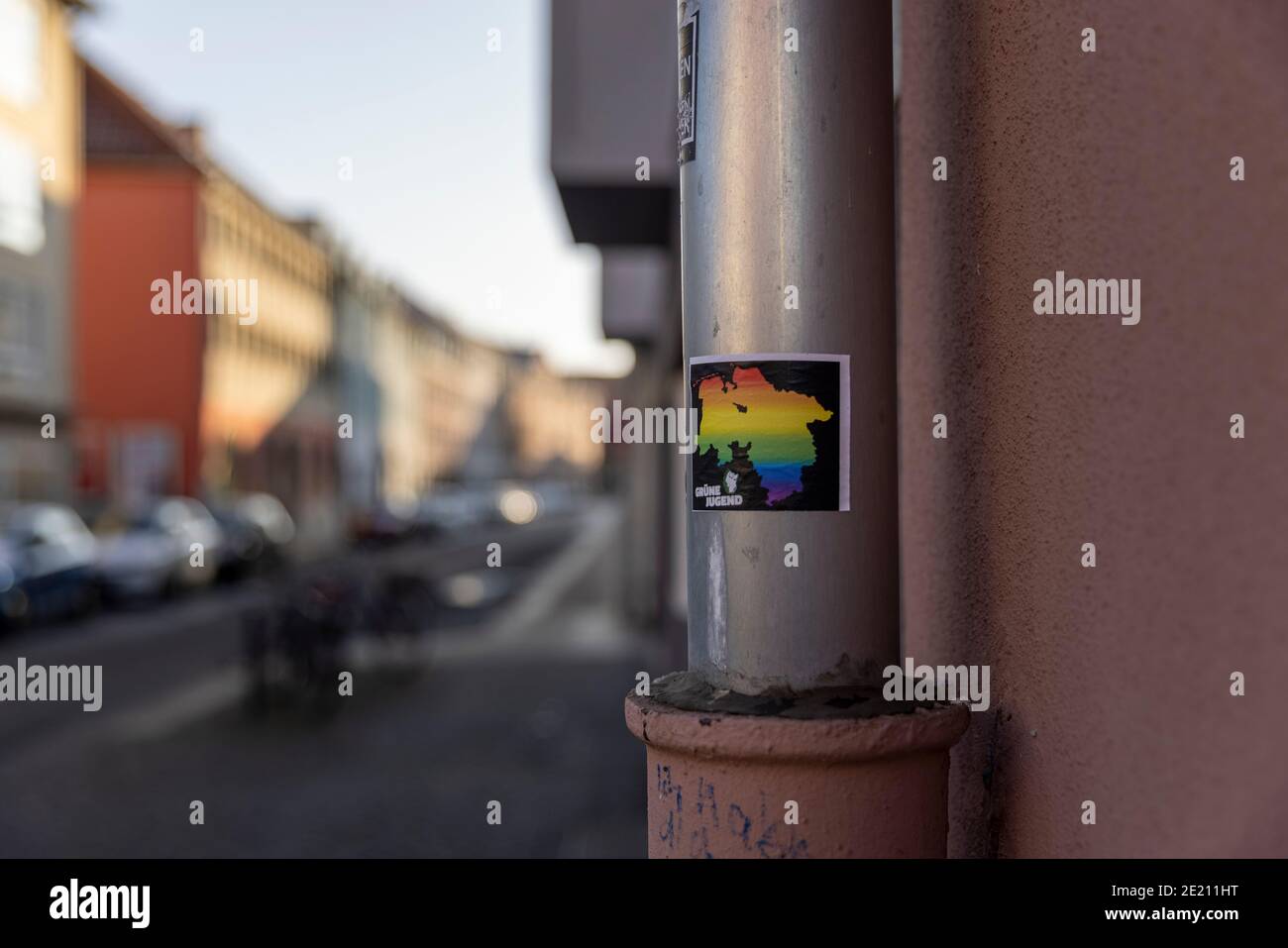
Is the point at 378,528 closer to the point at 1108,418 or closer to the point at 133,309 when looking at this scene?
the point at 133,309

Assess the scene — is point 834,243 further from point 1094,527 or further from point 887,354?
point 1094,527

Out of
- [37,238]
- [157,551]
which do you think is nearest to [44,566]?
[157,551]

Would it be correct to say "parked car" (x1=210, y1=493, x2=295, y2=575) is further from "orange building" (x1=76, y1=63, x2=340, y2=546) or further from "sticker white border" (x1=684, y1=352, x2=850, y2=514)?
"sticker white border" (x1=684, y1=352, x2=850, y2=514)

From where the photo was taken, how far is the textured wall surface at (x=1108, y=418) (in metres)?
1.44

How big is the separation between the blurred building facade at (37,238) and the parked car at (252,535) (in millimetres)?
3731

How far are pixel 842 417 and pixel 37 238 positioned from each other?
2865 centimetres

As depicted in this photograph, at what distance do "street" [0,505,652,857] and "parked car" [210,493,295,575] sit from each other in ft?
30.9

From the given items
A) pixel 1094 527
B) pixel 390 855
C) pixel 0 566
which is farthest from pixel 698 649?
pixel 0 566

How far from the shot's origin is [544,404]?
124125 millimetres

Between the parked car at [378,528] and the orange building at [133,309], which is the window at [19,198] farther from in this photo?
the parked car at [378,528]

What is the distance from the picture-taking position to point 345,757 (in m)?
9.27

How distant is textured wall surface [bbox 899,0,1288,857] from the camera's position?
4.74ft

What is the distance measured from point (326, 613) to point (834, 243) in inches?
437

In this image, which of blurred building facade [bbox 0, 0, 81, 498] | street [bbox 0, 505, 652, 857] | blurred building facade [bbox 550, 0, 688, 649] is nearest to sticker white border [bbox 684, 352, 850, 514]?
blurred building facade [bbox 550, 0, 688, 649]
